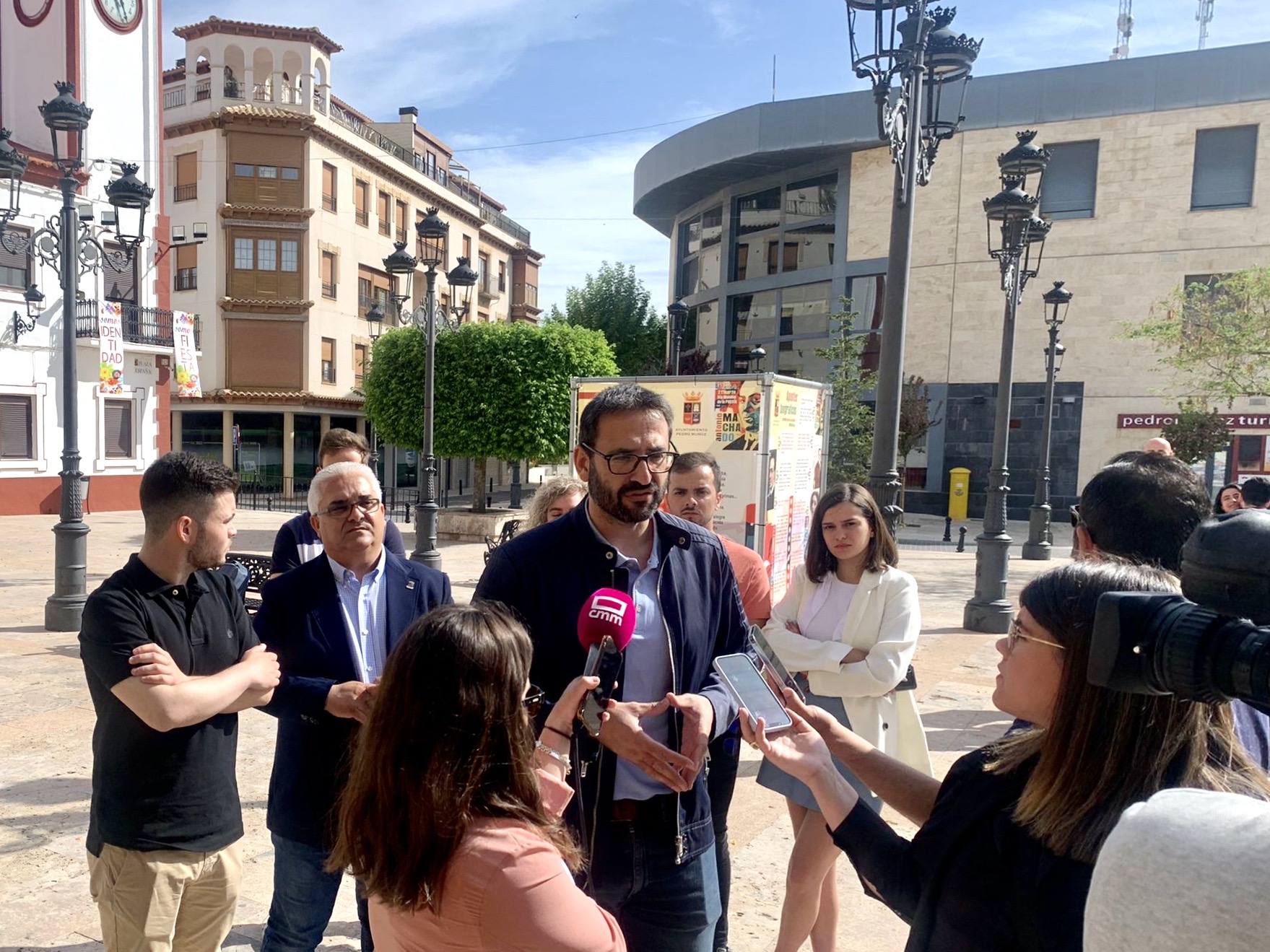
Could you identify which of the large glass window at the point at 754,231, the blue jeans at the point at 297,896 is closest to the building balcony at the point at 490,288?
the large glass window at the point at 754,231

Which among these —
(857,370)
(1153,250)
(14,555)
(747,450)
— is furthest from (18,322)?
(1153,250)

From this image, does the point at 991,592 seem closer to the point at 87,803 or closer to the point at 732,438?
the point at 732,438

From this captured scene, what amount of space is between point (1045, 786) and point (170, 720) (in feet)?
7.06

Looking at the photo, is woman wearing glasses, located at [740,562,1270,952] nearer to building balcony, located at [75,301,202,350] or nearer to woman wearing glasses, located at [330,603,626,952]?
woman wearing glasses, located at [330,603,626,952]

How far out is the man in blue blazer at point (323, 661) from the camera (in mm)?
2768

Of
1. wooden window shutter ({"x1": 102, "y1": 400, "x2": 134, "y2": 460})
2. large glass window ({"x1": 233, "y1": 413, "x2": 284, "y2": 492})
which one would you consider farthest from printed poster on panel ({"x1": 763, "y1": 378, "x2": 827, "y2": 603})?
large glass window ({"x1": 233, "y1": 413, "x2": 284, "y2": 492})

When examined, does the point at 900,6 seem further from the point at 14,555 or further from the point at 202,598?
the point at 14,555

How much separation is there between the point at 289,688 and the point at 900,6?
5.66 meters

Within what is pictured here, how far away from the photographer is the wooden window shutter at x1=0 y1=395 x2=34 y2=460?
22.0 meters

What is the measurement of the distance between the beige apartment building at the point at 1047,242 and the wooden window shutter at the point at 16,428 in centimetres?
2295

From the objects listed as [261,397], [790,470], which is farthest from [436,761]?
[261,397]

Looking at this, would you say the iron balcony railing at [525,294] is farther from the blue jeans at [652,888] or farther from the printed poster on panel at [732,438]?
the blue jeans at [652,888]

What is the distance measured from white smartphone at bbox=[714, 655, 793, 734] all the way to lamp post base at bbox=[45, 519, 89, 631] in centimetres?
912

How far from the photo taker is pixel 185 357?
78.1 feet
